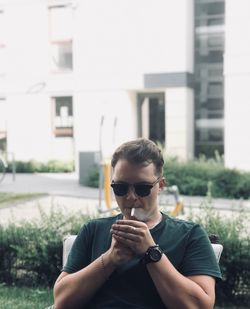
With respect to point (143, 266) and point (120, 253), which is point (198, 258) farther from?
point (120, 253)

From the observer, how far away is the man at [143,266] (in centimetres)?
184

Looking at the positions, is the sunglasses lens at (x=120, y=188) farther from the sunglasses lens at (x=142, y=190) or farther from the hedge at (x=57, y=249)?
the hedge at (x=57, y=249)

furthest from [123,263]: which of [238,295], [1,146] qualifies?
[1,146]

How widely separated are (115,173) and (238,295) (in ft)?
7.70

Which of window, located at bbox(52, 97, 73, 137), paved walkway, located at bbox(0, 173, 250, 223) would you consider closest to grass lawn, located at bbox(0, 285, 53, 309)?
paved walkway, located at bbox(0, 173, 250, 223)

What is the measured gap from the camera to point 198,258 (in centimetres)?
197

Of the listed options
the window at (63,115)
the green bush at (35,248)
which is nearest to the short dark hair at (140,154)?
the green bush at (35,248)

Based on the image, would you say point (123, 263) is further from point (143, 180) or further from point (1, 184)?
point (1, 184)

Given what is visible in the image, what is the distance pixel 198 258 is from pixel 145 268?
208 millimetres

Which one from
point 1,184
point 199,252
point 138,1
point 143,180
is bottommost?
point 1,184

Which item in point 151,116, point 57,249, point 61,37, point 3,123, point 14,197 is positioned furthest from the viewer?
point 3,123

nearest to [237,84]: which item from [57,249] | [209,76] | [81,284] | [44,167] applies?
[209,76]

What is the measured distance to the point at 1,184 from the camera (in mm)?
13539

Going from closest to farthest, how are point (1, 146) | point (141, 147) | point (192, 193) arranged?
point (141, 147)
point (192, 193)
point (1, 146)
